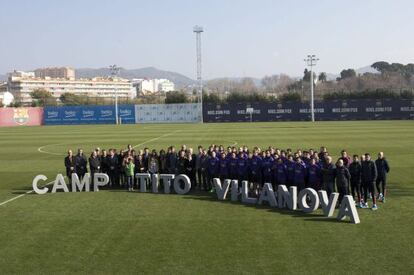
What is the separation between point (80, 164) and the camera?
746 inches

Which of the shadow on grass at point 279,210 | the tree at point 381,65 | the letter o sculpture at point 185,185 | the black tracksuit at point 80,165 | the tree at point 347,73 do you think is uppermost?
the tree at point 381,65

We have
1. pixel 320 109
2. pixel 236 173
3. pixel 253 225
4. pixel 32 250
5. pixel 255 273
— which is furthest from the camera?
pixel 320 109

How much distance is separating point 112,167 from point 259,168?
589 centimetres

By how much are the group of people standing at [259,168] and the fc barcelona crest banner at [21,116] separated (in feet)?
203

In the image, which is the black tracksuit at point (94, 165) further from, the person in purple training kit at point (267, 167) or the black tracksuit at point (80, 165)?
the person in purple training kit at point (267, 167)

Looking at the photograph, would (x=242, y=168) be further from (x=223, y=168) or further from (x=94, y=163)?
(x=94, y=163)

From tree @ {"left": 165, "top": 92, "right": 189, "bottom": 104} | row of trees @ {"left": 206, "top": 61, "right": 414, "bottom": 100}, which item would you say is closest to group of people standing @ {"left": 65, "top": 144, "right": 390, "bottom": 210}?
row of trees @ {"left": 206, "top": 61, "right": 414, "bottom": 100}

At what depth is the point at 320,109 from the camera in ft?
249

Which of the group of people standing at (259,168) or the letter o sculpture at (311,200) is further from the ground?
the group of people standing at (259,168)

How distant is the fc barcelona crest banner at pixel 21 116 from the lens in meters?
75.2

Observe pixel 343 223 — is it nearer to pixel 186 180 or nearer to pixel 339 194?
pixel 339 194

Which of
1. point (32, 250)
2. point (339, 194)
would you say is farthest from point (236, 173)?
point (32, 250)

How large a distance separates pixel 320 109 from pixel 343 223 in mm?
65349

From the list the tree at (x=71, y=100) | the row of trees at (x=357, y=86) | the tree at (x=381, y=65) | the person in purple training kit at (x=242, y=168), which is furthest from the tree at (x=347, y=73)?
the person in purple training kit at (x=242, y=168)
